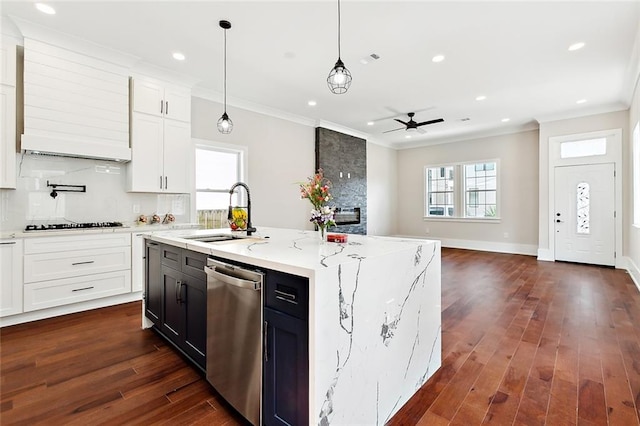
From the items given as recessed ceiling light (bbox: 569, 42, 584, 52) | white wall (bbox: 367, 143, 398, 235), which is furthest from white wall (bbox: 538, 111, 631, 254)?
white wall (bbox: 367, 143, 398, 235)

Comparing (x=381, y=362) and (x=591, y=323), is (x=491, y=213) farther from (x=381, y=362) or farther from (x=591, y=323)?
(x=381, y=362)

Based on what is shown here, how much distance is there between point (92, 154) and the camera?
352cm

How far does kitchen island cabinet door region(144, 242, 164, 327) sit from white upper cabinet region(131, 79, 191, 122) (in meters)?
2.22

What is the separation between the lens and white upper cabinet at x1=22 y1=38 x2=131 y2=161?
10.4ft

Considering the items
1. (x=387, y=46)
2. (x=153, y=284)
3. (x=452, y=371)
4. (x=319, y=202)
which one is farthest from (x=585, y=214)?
(x=153, y=284)

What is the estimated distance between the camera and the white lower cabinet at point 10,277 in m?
2.95

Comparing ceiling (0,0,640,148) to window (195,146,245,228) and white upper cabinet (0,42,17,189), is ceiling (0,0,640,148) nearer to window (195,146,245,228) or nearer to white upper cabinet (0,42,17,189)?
white upper cabinet (0,42,17,189)

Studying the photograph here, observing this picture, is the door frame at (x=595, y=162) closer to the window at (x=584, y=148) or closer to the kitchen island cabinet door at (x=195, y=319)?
the window at (x=584, y=148)

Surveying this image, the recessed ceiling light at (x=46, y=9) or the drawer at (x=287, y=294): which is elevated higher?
the recessed ceiling light at (x=46, y=9)

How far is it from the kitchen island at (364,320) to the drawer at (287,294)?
0.16 ft

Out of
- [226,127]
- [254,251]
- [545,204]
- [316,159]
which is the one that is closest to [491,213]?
[545,204]

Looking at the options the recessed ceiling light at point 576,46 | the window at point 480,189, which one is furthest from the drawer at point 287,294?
the window at point 480,189

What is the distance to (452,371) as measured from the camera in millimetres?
2168

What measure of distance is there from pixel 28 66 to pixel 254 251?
355 cm
